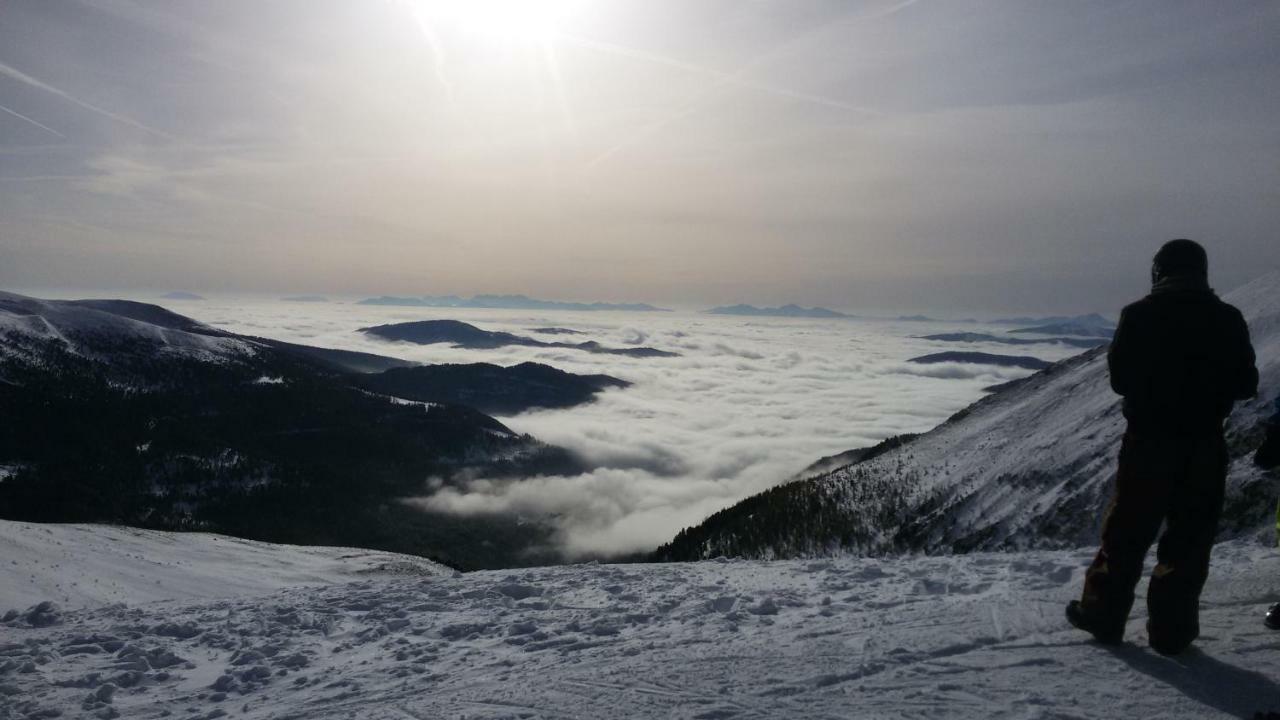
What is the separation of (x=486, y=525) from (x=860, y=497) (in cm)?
15882

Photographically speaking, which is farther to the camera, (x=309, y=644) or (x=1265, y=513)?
(x=1265, y=513)

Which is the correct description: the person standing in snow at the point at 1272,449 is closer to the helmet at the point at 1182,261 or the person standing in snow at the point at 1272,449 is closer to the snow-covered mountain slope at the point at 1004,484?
the helmet at the point at 1182,261

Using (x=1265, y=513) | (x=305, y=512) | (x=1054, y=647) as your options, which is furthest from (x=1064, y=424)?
(x=305, y=512)

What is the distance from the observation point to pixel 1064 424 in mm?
26156

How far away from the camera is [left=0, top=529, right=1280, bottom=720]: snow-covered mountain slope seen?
4.62 meters

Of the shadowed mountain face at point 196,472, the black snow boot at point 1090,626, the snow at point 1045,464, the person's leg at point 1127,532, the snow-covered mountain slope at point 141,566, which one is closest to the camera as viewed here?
the person's leg at point 1127,532

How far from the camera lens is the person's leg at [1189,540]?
15.6 feet

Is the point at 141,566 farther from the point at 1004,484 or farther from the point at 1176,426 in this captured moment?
the point at 1176,426

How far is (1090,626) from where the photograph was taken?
17.3 feet

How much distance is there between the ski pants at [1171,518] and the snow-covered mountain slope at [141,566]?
18659mm

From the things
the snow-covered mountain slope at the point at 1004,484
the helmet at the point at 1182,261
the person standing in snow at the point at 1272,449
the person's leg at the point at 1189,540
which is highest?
the helmet at the point at 1182,261

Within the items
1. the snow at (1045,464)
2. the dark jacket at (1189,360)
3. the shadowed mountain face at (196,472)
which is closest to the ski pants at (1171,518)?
the dark jacket at (1189,360)

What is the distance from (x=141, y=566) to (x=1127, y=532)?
41.6 meters

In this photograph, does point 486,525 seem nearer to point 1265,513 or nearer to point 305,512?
point 305,512
